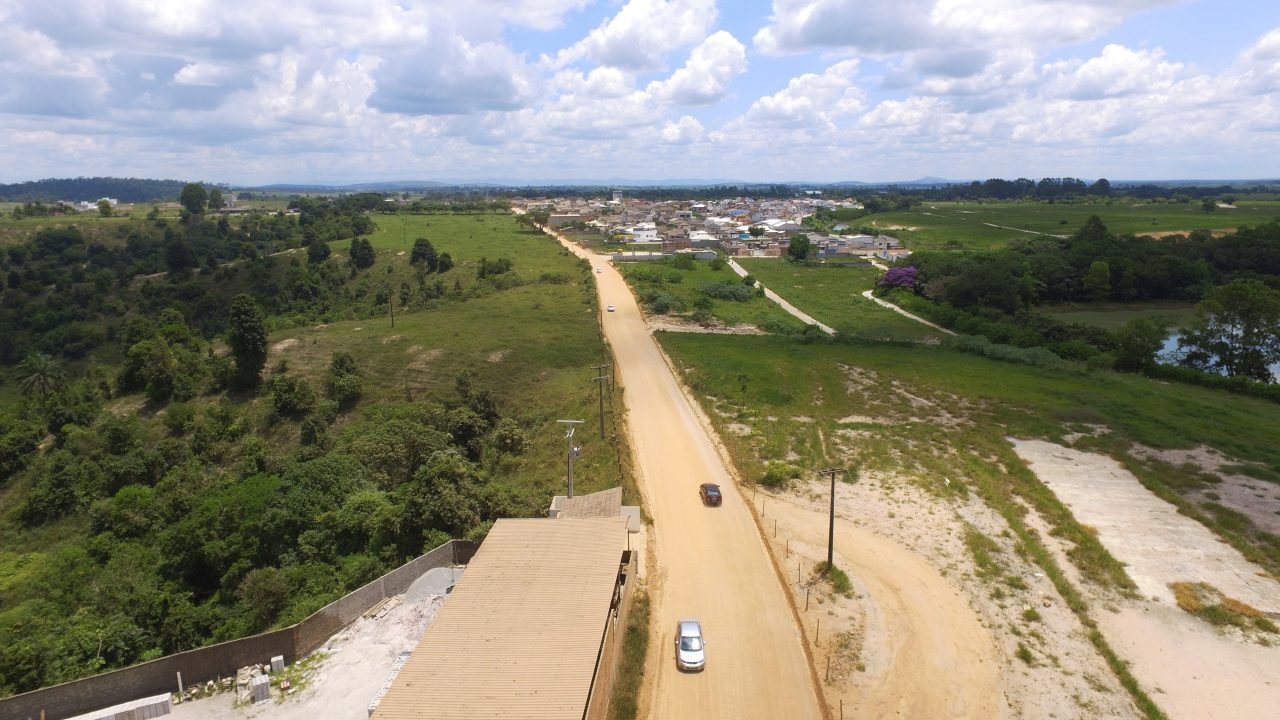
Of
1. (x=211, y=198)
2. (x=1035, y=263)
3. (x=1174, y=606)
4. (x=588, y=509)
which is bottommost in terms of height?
(x=1174, y=606)

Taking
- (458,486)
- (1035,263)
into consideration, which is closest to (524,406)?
(458,486)

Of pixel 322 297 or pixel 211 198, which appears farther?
pixel 211 198

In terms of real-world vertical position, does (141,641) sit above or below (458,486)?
below

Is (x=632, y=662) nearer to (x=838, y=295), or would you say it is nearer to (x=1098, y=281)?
(x=838, y=295)

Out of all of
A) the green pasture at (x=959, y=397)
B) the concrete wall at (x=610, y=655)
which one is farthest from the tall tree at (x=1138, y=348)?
the concrete wall at (x=610, y=655)

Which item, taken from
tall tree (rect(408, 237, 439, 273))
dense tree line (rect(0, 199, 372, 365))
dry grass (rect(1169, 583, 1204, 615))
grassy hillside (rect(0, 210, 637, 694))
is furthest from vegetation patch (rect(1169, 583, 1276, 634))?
tall tree (rect(408, 237, 439, 273))

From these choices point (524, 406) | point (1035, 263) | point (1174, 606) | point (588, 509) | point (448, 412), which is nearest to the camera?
point (1174, 606)

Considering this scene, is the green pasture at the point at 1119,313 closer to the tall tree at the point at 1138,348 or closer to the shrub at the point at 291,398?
the tall tree at the point at 1138,348

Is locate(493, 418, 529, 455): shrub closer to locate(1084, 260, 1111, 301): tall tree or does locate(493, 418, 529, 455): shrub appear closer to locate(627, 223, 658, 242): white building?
locate(1084, 260, 1111, 301): tall tree

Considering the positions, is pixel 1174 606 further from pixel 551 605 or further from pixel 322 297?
pixel 322 297
